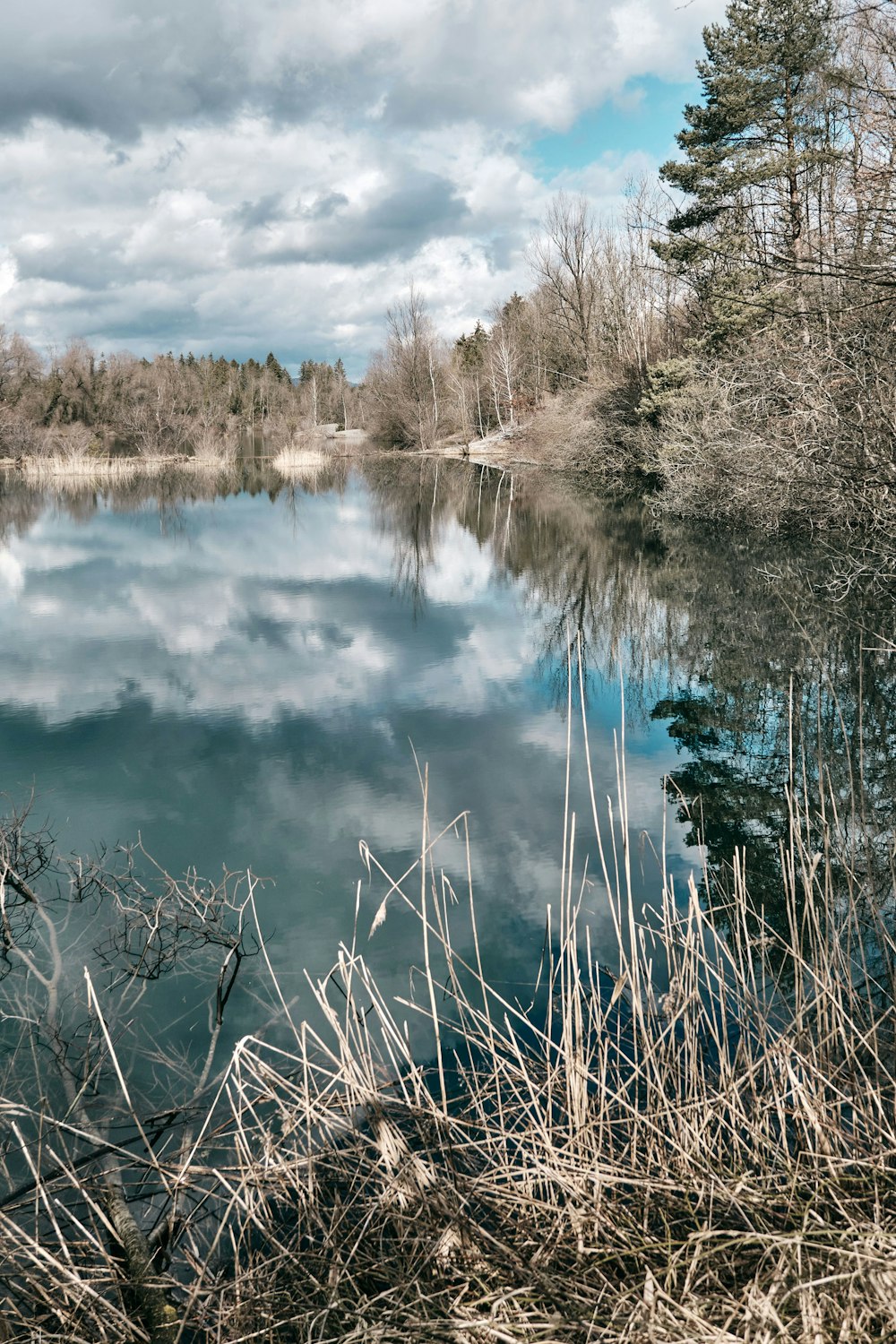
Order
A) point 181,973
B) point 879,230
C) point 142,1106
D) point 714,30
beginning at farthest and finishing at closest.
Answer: point 714,30 < point 879,230 < point 181,973 < point 142,1106

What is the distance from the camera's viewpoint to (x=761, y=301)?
948cm

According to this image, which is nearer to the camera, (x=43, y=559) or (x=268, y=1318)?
(x=268, y=1318)

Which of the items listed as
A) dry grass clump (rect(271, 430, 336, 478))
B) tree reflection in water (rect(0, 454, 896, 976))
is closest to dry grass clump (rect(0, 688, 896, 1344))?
tree reflection in water (rect(0, 454, 896, 976))

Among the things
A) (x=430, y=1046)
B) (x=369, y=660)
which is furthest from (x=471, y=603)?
(x=430, y=1046)

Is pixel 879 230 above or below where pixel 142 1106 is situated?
above

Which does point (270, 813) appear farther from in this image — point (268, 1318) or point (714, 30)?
point (714, 30)

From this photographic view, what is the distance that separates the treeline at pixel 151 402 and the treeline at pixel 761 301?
22.8 m

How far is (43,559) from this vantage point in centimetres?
1809

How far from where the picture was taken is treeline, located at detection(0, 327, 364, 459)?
4747cm

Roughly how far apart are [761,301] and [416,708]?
216 inches

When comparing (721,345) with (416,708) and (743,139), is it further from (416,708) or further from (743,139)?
(416,708)

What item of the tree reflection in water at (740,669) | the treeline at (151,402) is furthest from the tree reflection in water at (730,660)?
the treeline at (151,402)

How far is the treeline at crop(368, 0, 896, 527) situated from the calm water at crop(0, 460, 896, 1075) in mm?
1610

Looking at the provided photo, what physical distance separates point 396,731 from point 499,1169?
602 centimetres
